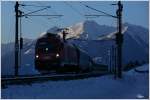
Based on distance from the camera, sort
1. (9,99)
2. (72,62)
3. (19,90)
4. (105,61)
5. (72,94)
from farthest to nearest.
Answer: (105,61), (72,62), (19,90), (72,94), (9,99)

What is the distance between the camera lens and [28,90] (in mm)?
21797

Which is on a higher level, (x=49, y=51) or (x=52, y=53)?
(x=49, y=51)

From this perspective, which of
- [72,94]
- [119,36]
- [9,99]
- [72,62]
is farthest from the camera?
[72,62]

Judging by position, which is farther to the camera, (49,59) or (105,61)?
(105,61)

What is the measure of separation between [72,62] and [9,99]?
2390cm

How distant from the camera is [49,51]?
127 ft

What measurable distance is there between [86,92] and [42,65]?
58.3ft

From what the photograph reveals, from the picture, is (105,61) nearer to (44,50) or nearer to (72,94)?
(44,50)

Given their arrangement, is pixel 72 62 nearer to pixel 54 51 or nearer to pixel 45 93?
pixel 54 51

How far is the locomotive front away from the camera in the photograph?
38406 mm

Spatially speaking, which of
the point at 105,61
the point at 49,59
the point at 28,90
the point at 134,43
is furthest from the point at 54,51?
the point at 134,43

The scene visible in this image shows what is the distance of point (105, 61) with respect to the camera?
11662cm

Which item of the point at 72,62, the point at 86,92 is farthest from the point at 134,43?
the point at 86,92

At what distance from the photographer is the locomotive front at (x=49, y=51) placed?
38406 mm
